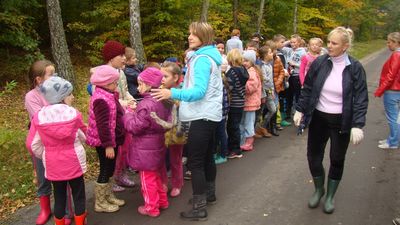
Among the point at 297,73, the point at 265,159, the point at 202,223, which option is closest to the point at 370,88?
the point at 297,73

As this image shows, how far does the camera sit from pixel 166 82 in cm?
432

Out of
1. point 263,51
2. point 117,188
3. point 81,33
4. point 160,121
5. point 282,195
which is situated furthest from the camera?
point 81,33

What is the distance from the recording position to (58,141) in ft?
12.2

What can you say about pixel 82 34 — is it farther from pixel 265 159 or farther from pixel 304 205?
pixel 304 205

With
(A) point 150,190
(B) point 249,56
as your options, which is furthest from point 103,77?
(B) point 249,56

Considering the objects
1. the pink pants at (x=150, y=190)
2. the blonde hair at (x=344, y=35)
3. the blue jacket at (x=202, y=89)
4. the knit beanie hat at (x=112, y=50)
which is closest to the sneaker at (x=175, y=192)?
the pink pants at (x=150, y=190)

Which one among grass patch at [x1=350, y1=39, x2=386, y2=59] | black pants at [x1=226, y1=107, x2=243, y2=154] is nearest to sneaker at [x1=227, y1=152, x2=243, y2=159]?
black pants at [x1=226, y1=107, x2=243, y2=154]

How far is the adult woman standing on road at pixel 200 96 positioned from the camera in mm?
3915

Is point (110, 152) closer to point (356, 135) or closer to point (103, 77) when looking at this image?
point (103, 77)

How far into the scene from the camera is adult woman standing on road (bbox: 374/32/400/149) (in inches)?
266

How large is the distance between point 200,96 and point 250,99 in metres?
3.17

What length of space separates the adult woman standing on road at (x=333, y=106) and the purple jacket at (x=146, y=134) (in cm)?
163

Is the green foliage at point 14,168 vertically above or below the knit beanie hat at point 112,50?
below

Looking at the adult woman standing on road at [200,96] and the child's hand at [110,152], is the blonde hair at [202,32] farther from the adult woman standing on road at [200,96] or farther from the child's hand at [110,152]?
the child's hand at [110,152]
